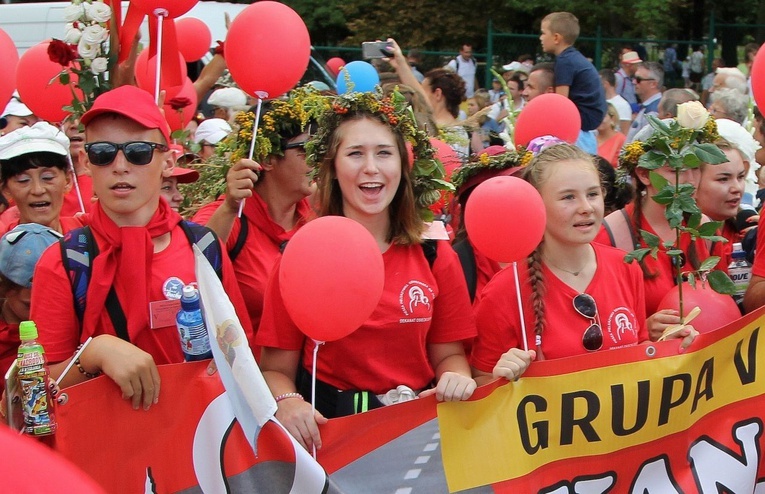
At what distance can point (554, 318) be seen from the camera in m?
3.71

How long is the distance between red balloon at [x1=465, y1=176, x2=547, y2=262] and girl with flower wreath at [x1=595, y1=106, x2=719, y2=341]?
2.73 ft

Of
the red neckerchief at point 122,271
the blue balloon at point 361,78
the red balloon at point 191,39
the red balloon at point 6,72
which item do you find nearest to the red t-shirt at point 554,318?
the red neckerchief at point 122,271

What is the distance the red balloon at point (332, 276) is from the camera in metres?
3.04

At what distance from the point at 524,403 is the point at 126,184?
1610 millimetres

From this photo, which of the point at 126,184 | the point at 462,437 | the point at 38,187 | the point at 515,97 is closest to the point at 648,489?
the point at 462,437

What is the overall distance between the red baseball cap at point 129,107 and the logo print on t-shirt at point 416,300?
108cm

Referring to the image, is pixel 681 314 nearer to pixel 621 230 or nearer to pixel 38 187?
pixel 621 230

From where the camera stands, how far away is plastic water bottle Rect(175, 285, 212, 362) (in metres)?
3.22

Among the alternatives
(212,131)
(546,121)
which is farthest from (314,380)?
(212,131)

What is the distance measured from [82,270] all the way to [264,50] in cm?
170

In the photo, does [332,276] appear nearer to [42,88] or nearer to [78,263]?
[78,263]

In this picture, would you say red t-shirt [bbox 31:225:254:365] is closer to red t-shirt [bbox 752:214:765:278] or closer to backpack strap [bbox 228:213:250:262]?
backpack strap [bbox 228:213:250:262]

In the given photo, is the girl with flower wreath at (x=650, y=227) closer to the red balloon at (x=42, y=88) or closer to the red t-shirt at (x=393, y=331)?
the red t-shirt at (x=393, y=331)

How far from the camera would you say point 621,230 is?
4.46m
